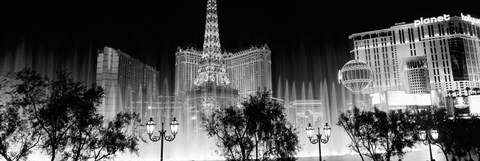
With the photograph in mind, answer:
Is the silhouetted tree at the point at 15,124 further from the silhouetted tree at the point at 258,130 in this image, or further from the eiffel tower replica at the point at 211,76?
the eiffel tower replica at the point at 211,76

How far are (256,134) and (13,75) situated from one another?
11119 mm

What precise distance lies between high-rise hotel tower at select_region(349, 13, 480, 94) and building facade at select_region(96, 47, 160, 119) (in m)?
87.2

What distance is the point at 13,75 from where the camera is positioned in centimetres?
1488

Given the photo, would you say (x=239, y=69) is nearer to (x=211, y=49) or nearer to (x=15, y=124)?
(x=211, y=49)

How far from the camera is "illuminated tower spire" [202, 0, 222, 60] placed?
89.4 metres

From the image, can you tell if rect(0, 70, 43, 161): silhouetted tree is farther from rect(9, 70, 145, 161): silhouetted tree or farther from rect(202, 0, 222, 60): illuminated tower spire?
rect(202, 0, 222, 60): illuminated tower spire

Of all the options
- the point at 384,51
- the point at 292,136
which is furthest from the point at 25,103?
the point at 384,51

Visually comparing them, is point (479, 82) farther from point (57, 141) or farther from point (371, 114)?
point (57, 141)

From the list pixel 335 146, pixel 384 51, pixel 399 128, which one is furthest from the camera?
pixel 384 51

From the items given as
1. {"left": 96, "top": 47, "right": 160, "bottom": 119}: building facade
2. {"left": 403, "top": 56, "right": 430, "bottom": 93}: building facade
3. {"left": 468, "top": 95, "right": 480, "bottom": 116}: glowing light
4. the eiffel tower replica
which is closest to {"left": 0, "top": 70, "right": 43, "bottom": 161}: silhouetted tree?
{"left": 96, "top": 47, "right": 160, "bottom": 119}: building facade

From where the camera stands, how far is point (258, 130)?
17078 millimetres

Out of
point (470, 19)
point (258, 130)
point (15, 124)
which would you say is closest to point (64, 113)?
point (15, 124)

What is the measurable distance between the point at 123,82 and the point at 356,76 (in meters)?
67.8

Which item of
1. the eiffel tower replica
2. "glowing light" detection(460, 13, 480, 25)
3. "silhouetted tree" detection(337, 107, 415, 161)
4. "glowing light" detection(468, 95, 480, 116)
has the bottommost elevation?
"silhouetted tree" detection(337, 107, 415, 161)
